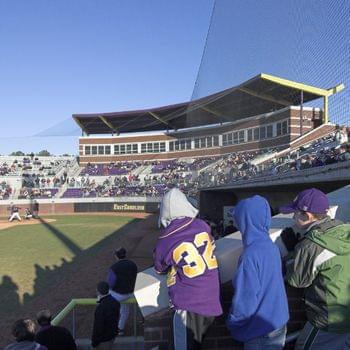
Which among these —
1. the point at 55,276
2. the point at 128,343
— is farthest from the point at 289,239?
the point at 55,276

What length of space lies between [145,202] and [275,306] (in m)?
41.4

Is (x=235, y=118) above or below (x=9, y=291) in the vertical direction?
above

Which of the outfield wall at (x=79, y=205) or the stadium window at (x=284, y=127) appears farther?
the outfield wall at (x=79, y=205)

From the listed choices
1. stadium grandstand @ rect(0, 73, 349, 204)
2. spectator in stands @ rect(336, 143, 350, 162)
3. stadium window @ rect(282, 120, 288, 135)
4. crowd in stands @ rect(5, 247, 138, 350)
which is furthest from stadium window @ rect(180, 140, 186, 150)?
crowd in stands @ rect(5, 247, 138, 350)

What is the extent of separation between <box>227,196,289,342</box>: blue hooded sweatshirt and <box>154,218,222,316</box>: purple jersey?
26cm

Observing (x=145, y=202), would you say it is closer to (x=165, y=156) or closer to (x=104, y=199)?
(x=104, y=199)

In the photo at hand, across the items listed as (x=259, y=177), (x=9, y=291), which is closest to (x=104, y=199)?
(x=259, y=177)

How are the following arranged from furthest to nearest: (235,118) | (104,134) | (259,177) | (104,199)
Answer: (104,134) < (104,199) < (235,118) < (259,177)

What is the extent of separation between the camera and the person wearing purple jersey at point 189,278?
114 inches

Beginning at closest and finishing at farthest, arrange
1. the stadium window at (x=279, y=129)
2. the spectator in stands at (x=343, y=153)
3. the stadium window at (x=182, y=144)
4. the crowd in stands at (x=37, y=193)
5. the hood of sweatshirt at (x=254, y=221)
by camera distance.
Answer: the hood of sweatshirt at (x=254, y=221)
the spectator in stands at (x=343, y=153)
the stadium window at (x=279, y=129)
the crowd in stands at (x=37, y=193)
the stadium window at (x=182, y=144)

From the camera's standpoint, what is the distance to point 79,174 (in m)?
57.0

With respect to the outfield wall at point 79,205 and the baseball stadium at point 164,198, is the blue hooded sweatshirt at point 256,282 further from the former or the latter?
the outfield wall at point 79,205

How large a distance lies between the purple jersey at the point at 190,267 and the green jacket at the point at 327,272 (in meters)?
0.54

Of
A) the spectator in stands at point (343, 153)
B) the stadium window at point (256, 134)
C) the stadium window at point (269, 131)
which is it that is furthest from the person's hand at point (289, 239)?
the stadium window at point (269, 131)
